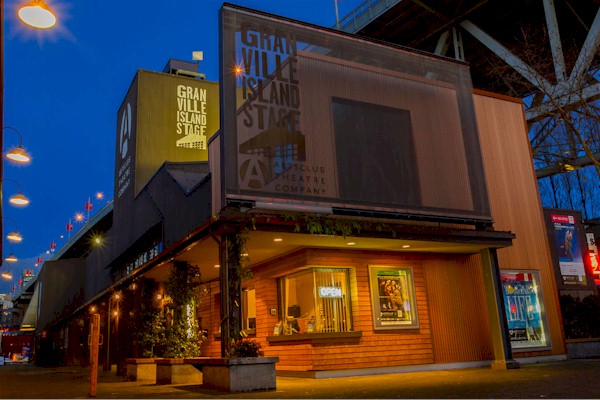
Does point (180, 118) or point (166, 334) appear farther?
point (180, 118)

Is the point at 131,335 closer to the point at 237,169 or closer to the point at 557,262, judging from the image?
the point at 237,169

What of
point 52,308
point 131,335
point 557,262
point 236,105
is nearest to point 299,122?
point 236,105

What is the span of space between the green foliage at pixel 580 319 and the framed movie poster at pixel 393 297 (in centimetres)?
625

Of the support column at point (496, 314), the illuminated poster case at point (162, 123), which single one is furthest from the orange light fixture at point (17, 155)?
the support column at point (496, 314)

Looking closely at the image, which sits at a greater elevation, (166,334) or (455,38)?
(455,38)

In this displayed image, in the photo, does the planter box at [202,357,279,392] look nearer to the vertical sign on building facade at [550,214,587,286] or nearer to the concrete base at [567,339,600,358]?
the concrete base at [567,339,600,358]

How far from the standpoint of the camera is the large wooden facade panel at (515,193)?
16.3 metres

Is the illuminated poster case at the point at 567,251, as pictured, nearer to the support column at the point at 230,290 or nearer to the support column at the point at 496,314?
the support column at the point at 496,314

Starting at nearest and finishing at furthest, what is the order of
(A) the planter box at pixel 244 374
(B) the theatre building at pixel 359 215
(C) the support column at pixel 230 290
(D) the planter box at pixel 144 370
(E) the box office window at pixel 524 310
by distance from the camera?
1. (A) the planter box at pixel 244 374
2. (C) the support column at pixel 230 290
3. (B) the theatre building at pixel 359 215
4. (D) the planter box at pixel 144 370
5. (E) the box office window at pixel 524 310

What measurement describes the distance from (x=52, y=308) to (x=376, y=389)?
126 ft

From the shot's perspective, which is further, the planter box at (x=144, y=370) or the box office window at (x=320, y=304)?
the planter box at (x=144, y=370)

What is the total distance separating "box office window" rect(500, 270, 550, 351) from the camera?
15.5m

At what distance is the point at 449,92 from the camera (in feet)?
50.4

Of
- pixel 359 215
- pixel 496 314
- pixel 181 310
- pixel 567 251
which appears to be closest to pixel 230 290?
pixel 359 215
